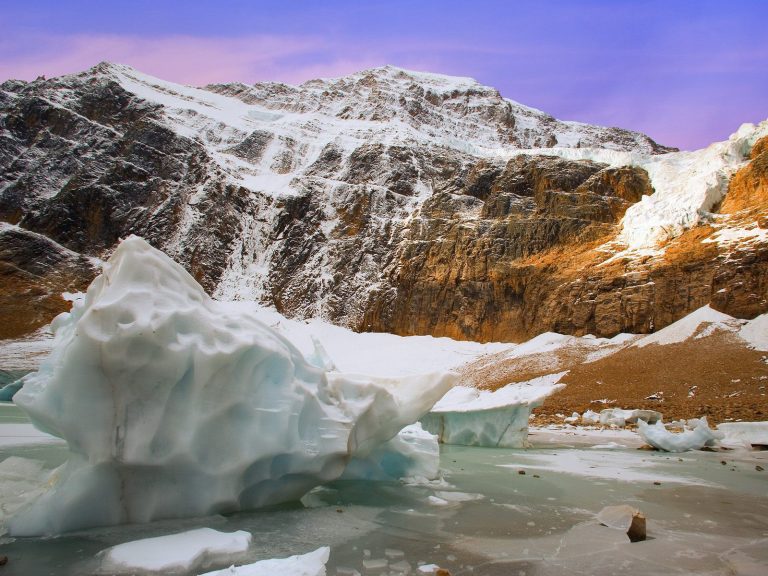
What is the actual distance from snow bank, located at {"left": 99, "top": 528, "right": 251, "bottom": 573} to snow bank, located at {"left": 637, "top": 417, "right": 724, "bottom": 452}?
940 centimetres

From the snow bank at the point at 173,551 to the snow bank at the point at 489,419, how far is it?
25.7 feet

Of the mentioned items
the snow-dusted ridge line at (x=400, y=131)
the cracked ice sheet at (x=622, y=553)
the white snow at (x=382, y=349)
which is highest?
the snow-dusted ridge line at (x=400, y=131)

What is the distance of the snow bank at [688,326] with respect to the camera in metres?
25.6

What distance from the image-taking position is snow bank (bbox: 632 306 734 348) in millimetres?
25562

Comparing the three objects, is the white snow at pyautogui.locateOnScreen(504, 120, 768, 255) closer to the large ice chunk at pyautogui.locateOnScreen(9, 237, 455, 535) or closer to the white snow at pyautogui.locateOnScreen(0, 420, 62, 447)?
the large ice chunk at pyautogui.locateOnScreen(9, 237, 455, 535)

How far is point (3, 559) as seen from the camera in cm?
332

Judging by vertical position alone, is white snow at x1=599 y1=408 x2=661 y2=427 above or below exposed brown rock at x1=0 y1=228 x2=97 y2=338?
below

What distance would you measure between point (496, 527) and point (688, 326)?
26135 mm

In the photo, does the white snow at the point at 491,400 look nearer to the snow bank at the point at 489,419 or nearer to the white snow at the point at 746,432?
the snow bank at the point at 489,419

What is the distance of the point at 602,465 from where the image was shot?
28.0 ft

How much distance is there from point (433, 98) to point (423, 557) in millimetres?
85573

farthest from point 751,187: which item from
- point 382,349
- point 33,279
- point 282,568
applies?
point 33,279

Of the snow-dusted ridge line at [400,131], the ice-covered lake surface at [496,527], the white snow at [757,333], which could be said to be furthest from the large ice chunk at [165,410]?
the snow-dusted ridge line at [400,131]

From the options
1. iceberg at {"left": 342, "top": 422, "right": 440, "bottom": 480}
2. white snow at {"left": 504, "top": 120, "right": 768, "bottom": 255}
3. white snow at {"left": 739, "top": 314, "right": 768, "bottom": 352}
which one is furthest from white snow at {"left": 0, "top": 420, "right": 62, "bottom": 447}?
white snow at {"left": 504, "top": 120, "right": 768, "bottom": 255}
